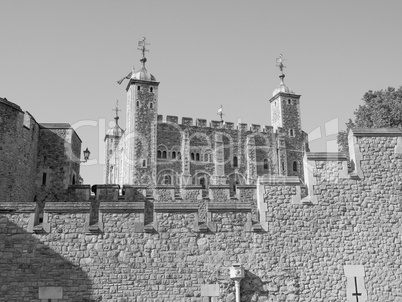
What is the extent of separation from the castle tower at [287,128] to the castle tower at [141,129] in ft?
51.9

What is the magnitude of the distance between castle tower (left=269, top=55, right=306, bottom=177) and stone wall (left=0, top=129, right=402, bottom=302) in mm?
45999

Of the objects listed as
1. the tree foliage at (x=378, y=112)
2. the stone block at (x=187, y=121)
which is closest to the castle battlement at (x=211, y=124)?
the stone block at (x=187, y=121)

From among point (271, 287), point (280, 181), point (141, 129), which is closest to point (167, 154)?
point (141, 129)

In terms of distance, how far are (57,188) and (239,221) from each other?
25.0ft

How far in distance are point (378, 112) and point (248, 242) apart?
46.1 feet

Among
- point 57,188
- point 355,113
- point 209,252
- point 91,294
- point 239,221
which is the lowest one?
point 91,294

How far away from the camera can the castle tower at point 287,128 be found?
58.5m

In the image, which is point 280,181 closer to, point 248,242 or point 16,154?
point 248,242

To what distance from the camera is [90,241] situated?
1055cm

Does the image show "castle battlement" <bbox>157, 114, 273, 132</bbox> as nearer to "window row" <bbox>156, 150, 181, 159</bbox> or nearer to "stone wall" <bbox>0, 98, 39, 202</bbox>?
"window row" <bbox>156, 150, 181, 159</bbox>

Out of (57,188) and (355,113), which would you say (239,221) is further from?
(355,113)

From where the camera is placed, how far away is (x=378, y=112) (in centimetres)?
2248

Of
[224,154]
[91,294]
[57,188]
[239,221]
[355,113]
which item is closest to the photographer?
[91,294]

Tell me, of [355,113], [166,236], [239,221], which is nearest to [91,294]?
[166,236]
